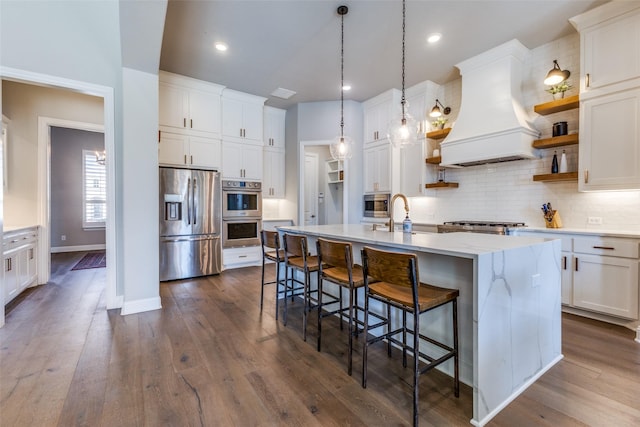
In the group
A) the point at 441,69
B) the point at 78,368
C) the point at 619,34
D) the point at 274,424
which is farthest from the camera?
the point at 441,69

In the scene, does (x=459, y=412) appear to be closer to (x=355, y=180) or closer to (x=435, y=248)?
(x=435, y=248)

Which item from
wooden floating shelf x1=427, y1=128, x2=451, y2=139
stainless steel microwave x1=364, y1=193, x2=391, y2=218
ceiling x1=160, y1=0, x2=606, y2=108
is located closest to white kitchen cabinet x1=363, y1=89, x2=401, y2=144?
ceiling x1=160, y1=0, x2=606, y2=108

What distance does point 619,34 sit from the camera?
9.22 feet

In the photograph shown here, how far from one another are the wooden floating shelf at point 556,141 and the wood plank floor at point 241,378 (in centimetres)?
192

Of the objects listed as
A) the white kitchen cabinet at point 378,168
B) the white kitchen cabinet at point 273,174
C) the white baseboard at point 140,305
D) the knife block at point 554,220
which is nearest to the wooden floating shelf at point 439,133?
the white kitchen cabinet at point 378,168

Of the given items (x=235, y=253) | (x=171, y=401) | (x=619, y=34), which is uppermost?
(x=619, y=34)

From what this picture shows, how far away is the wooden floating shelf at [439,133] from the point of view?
14.2 feet

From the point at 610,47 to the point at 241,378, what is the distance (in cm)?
452

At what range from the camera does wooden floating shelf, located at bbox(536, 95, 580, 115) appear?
3143mm

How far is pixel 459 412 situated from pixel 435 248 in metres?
0.91

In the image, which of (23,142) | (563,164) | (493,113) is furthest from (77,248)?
(563,164)

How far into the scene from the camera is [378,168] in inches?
204

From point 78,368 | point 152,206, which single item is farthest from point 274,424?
point 152,206

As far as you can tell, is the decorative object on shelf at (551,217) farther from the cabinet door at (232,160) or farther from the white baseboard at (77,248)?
the white baseboard at (77,248)
